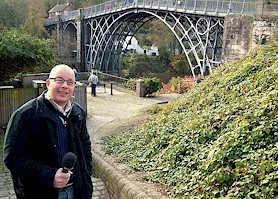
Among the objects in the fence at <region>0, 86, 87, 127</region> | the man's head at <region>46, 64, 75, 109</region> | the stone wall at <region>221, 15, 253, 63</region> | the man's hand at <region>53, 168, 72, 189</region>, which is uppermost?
the stone wall at <region>221, 15, 253, 63</region>

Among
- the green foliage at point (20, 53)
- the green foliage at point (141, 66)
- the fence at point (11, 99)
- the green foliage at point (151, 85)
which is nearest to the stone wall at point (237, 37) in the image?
the green foliage at point (151, 85)

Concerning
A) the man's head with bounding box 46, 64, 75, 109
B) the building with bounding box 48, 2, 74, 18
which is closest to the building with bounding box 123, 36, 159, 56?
the building with bounding box 48, 2, 74, 18

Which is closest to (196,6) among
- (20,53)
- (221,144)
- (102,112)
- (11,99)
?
(102,112)

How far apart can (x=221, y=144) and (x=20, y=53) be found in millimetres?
6222

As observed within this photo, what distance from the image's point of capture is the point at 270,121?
4.02m

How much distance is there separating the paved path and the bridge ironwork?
436 centimetres

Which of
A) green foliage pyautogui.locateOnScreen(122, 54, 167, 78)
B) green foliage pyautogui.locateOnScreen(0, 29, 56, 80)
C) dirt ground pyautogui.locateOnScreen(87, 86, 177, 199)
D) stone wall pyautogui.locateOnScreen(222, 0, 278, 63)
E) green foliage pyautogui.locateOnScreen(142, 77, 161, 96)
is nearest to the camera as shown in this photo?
dirt ground pyautogui.locateOnScreen(87, 86, 177, 199)

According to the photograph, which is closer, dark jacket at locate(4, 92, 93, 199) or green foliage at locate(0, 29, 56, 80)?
dark jacket at locate(4, 92, 93, 199)

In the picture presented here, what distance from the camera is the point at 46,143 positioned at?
2.46 metres

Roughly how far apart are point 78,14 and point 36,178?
34.3 m

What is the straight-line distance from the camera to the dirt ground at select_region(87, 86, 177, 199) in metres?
4.71

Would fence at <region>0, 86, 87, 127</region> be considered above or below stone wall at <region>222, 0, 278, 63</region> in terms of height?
below

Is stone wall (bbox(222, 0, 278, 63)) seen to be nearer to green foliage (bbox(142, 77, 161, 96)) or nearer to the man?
green foliage (bbox(142, 77, 161, 96))

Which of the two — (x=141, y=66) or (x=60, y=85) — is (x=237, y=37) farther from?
(x=141, y=66)
